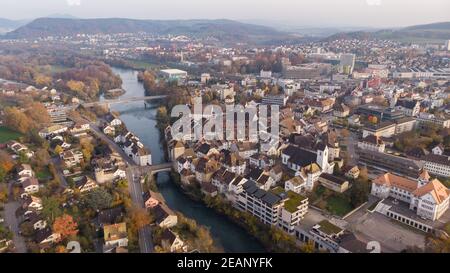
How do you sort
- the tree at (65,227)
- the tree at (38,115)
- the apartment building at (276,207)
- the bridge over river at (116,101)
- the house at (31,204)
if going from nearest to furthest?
the tree at (65,227) → the apartment building at (276,207) → the house at (31,204) → the tree at (38,115) → the bridge over river at (116,101)

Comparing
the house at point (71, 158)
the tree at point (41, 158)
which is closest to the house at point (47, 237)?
the house at point (71, 158)

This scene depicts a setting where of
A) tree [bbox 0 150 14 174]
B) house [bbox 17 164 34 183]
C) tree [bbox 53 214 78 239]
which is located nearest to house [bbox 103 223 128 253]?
tree [bbox 53 214 78 239]

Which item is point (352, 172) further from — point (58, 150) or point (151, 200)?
point (58, 150)

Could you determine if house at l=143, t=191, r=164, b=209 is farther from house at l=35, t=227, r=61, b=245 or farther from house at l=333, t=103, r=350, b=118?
house at l=333, t=103, r=350, b=118

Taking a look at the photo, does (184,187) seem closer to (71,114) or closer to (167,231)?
(167,231)

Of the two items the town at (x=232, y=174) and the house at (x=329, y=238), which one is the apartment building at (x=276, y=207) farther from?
the house at (x=329, y=238)

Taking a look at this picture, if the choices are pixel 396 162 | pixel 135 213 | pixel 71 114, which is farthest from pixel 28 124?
pixel 396 162
